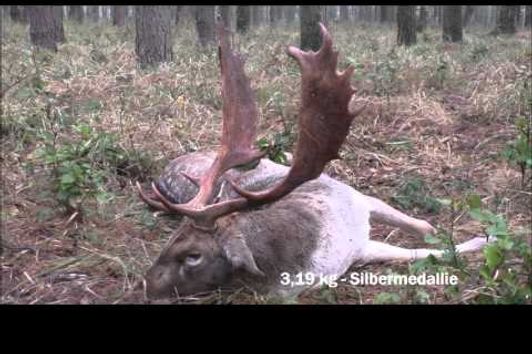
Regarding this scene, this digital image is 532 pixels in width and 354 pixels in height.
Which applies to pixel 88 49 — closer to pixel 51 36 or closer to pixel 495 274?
pixel 51 36

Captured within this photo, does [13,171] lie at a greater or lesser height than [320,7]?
lesser

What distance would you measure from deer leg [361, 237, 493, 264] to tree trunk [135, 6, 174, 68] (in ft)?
19.0

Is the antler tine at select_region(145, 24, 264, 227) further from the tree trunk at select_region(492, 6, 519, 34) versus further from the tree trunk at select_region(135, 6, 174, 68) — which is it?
the tree trunk at select_region(492, 6, 519, 34)

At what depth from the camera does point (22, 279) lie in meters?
4.17

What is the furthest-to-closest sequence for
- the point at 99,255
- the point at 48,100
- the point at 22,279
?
the point at 48,100
the point at 99,255
the point at 22,279

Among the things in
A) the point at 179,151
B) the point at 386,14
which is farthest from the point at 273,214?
the point at 386,14

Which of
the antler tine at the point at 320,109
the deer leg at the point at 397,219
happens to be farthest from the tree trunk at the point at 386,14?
the antler tine at the point at 320,109

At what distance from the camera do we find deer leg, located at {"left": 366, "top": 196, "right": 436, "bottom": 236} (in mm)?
4789

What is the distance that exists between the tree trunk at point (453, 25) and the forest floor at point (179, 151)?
4.61m

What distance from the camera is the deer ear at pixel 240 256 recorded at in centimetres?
395

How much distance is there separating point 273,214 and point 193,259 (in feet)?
1.94

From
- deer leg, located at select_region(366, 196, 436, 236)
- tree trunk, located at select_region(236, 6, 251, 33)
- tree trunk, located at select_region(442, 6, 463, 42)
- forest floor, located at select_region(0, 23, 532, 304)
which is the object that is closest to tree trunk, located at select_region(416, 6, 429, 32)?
tree trunk, located at select_region(442, 6, 463, 42)

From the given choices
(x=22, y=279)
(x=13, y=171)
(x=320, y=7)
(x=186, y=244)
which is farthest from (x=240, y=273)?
(x=320, y=7)

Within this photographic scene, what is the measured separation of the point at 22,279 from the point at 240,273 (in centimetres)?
121
